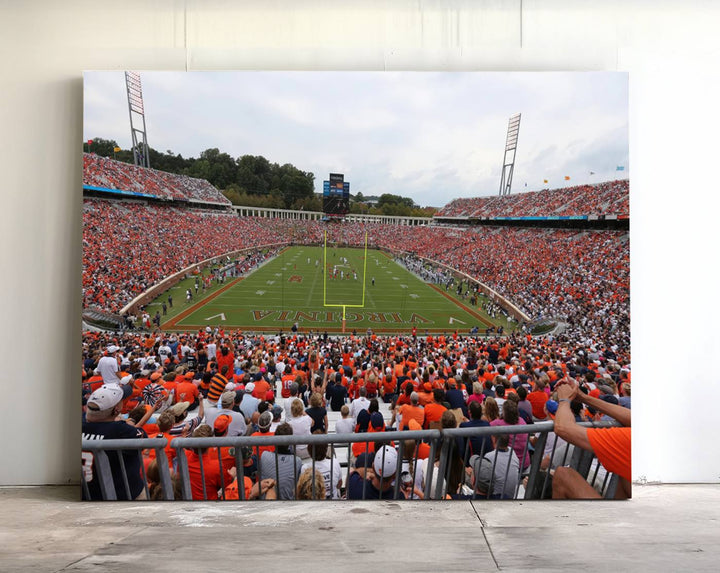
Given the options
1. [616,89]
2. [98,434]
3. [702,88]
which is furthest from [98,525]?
[702,88]

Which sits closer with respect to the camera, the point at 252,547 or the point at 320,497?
the point at 252,547

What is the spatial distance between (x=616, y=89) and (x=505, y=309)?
9.04 ft

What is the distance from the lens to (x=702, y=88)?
18.9ft

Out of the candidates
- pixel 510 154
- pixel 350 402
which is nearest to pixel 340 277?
pixel 350 402

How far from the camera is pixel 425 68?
5.71m

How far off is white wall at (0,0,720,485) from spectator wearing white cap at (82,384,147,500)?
1.57ft

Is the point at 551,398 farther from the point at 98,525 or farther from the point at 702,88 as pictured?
the point at 98,525

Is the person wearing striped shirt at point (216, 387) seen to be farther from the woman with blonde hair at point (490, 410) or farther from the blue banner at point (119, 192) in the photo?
the woman with blonde hair at point (490, 410)

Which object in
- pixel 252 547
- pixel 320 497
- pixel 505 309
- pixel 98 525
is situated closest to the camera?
pixel 252 547

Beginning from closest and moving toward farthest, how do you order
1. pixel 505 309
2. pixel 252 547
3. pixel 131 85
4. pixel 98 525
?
1. pixel 252 547
2. pixel 98 525
3. pixel 131 85
4. pixel 505 309

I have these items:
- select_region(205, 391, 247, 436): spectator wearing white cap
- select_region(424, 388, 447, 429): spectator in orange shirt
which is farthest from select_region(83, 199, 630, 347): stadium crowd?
select_region(205, 391, 247, 436): spectator wearing white cap

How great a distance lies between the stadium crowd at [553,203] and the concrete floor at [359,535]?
322cm

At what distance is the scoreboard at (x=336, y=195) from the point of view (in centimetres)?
588

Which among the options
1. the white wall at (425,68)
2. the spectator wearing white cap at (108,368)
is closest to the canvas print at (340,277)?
the spectator wearing white cap at (108,368)
